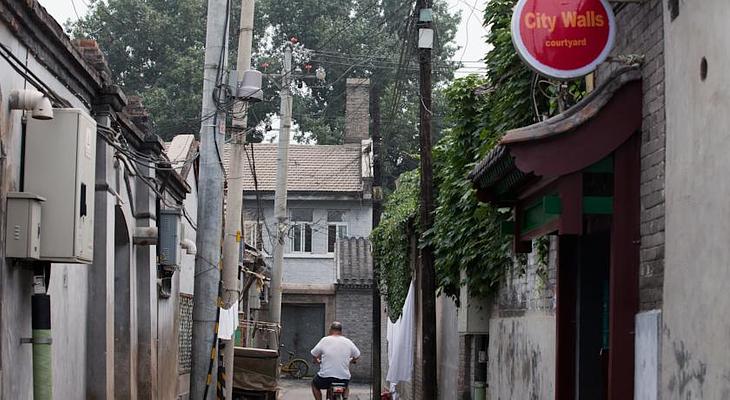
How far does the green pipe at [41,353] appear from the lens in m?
9.59

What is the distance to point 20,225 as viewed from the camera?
9070mm

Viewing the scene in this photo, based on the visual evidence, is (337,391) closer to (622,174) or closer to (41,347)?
(41,347)

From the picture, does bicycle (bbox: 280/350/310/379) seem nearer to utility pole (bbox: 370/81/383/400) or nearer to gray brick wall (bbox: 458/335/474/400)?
utility pole (bbox: 370/81/383/400)

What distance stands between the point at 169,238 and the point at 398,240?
263 inches

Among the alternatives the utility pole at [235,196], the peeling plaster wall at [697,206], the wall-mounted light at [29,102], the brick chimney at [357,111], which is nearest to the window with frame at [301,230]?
the brick chimney at [357,111]

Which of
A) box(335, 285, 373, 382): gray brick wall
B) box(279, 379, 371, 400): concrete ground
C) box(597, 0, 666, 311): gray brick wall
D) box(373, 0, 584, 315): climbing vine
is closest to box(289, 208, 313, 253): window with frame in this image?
box(335, 285, 373, 382): gray brick wall

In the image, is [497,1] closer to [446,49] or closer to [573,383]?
[573,383]

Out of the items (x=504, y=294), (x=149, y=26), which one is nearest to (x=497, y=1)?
(x=504, y=294)

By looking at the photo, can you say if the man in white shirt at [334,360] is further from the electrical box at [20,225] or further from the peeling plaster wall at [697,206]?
the peeling plaster wall at [697,206]

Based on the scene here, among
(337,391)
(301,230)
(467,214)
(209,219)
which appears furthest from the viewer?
(301,230)

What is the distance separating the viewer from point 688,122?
6348 mm

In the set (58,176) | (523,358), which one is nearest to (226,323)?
(523,358)

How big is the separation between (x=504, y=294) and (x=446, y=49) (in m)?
34.6

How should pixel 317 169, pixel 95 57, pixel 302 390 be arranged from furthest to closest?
pixel 317 169 → pixel 302 390 → pixel 95 57
